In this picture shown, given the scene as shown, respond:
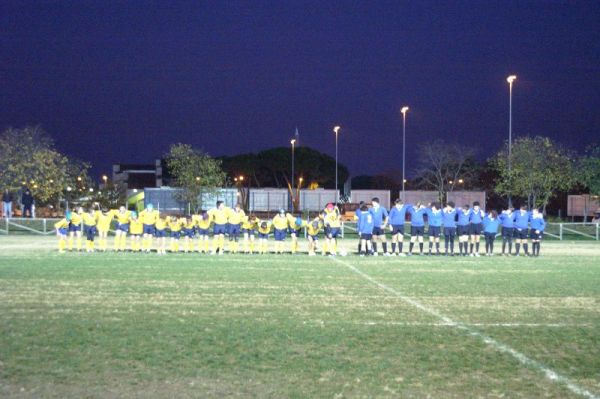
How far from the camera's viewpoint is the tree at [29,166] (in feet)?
156

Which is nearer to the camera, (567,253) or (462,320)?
(462,320)

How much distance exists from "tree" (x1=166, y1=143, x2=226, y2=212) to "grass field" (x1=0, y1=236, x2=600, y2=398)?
34.7 metres

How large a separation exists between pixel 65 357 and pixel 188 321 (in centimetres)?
231

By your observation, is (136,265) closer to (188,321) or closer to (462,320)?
(188,321)

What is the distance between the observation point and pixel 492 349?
758 cm

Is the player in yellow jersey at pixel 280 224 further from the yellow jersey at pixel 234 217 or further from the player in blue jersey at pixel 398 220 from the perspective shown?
the player in blue jersey at pixel 398 220

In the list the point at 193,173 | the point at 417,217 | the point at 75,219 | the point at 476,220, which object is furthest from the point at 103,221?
the point at 193,173

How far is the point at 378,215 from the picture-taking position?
2106cm

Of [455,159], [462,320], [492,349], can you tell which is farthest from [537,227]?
[455,159]

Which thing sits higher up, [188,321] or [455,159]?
[455,159]

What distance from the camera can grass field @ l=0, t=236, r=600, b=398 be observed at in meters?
6.11

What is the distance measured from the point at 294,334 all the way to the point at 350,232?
28.2m

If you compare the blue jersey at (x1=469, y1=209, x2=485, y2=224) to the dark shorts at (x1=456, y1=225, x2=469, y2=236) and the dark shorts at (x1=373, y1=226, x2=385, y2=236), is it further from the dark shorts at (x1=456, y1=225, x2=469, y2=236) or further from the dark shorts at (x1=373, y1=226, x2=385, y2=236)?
the dark shorts at (x1=373, y1=226, x2=385, y2=236)

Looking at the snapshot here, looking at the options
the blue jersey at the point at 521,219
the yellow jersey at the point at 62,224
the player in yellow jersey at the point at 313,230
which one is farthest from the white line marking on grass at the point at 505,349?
the yellow jersey at the point at 62,224
